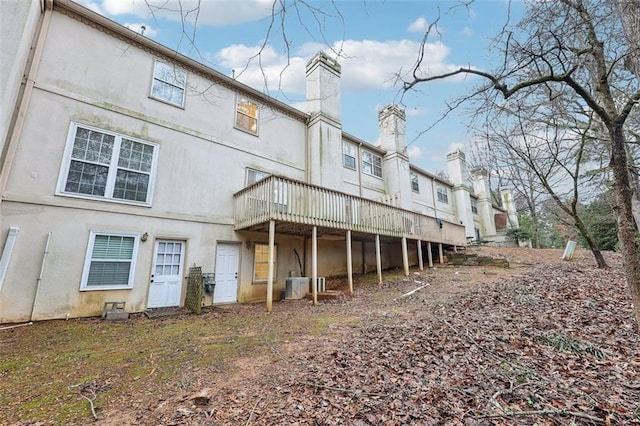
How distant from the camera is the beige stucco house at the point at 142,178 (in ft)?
20.0

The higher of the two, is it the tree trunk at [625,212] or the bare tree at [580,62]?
the bare tree at [580,62]

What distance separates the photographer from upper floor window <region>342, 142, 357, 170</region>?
13867 mm

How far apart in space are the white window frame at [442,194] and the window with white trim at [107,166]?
18.2 metres

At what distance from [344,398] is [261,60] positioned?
359cm

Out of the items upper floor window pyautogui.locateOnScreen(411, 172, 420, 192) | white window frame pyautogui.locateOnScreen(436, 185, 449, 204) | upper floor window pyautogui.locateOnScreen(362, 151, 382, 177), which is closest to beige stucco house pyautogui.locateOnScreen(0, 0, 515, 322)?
upper floor window pyautogui.locateOnScreen(362, 151, 382, 177)

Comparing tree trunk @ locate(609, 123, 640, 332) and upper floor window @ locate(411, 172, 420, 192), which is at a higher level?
upper floor window @ locate(411, 172, 420, 192)

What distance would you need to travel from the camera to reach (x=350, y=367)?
3670mm

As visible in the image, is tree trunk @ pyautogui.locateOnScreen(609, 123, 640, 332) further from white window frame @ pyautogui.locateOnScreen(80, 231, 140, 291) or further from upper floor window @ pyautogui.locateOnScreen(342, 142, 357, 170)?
upper floor window @ pyautogui.locateOnScreen(342, 142, 357, 170)

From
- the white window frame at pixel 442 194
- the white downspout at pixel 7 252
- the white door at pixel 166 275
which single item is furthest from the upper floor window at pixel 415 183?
the white downspout at pixel 7 252

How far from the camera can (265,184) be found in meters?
8.30

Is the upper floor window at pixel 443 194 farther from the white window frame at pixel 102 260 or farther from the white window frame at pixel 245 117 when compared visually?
the white window frame at pixel 102 260

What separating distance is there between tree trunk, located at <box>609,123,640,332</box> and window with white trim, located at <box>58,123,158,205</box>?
393 inches

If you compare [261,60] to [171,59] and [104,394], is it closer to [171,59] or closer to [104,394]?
[104,394]

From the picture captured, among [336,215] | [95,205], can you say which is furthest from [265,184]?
[95,205]
